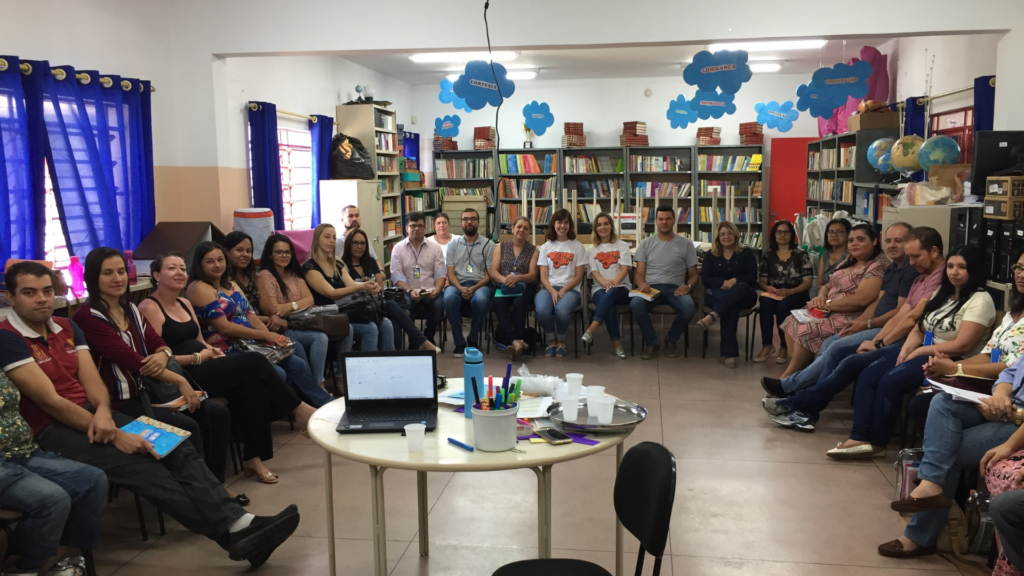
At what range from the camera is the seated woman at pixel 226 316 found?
4.01m

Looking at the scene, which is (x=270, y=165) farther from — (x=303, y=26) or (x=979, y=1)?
(x=979, y=1)

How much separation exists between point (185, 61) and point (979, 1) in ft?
18.4

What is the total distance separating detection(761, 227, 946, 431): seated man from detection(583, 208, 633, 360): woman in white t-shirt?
1.92 metres

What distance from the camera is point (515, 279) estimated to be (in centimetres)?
615

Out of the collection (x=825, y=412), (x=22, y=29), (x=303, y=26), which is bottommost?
(x=825, y=412)

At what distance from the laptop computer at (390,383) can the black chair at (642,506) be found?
72 cm

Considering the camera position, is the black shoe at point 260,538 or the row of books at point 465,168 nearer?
the black shoe at point 260,538

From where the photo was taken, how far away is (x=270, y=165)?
21.3 feet

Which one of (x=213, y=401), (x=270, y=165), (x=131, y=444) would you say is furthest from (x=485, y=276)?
(x=131, y=444)

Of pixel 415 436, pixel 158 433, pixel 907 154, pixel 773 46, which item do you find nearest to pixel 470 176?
pixel 773 46

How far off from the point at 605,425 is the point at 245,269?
295 cm

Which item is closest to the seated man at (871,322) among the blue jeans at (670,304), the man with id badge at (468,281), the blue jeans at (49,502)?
the blue jeans at (670,304)

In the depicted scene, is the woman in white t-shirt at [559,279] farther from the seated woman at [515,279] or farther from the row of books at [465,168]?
the row of books at [465,168]

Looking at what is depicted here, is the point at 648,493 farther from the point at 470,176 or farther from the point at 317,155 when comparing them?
the point at 470,176
